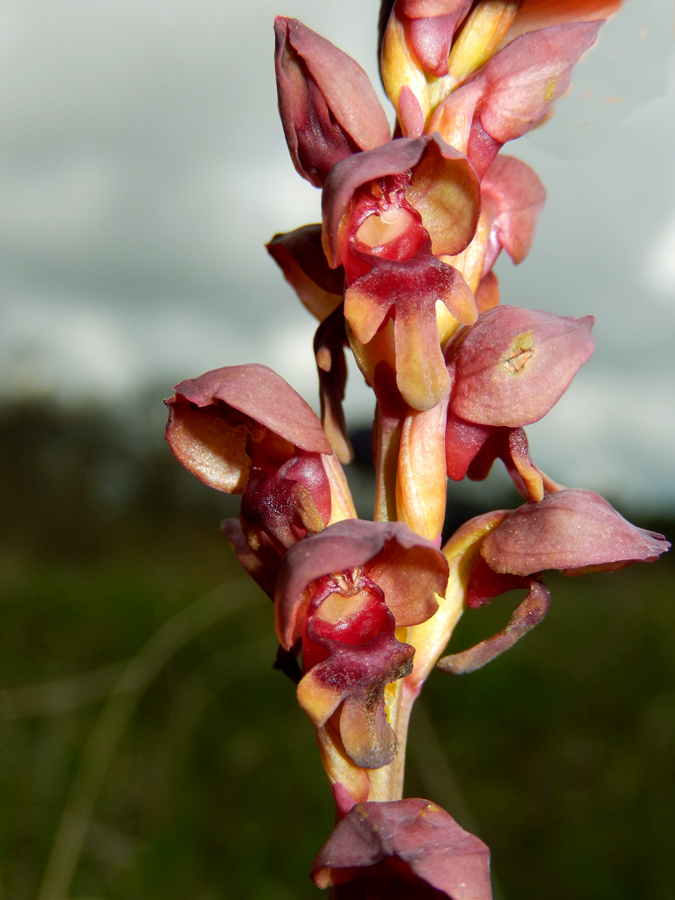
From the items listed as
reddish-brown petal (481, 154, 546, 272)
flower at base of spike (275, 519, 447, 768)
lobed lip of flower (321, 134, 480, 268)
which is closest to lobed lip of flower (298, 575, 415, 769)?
flower at base of spike (275, 519, 447, 768)

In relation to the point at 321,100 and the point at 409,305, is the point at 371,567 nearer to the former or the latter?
the point at 409,305

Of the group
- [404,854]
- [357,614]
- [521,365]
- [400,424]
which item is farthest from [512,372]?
[404,854]

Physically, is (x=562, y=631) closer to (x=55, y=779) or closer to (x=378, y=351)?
(x=55, y=779)

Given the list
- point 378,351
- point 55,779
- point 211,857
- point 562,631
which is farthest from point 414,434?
point 562,631

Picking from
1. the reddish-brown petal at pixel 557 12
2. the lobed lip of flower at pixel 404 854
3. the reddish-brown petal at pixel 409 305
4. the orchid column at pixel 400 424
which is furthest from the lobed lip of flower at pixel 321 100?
the lobed lip of flower at pixel 404 854

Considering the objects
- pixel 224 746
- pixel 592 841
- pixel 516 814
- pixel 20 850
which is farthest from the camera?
pixel 224 746

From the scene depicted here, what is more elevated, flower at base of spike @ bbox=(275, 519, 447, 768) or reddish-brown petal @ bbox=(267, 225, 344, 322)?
reddish-brown petal @ bbox=(267, 225, 344, 322)

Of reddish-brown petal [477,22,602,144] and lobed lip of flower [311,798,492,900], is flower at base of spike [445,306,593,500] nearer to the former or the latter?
reddish-brown petal [477,22,602,144]
